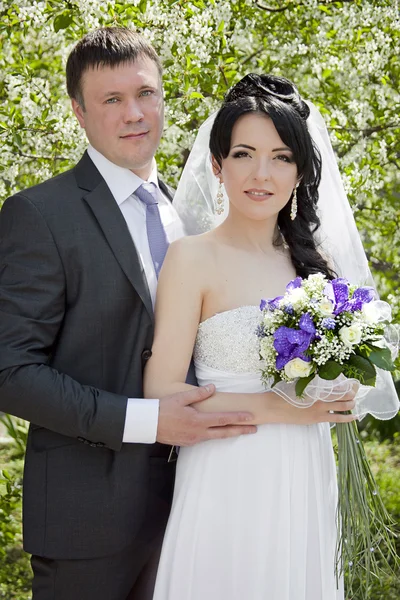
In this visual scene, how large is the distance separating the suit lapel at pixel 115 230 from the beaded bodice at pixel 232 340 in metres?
0.21

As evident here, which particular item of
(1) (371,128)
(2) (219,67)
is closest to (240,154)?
(2) (219,67)

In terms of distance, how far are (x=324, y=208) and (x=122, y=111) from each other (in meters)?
0.89

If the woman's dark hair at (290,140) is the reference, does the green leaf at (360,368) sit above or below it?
below

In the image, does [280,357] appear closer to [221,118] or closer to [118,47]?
[221,118]

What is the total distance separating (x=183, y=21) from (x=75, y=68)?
0.94 metres

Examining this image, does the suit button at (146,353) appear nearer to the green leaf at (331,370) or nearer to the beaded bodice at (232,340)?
the beaded bodice at (232,340)

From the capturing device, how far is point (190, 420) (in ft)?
9.21

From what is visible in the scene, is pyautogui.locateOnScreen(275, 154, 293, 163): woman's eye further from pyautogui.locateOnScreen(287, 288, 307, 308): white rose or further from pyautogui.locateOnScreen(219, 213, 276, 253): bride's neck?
pyautogui.locateOnScreen(287, 288, 307, 308): white rose

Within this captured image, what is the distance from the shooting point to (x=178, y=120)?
4.14 metres

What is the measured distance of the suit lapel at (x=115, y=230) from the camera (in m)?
2.88

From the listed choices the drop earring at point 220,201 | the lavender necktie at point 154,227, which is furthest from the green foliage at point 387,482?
the lavender necktie at point 154,227

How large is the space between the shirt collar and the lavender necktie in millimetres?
50

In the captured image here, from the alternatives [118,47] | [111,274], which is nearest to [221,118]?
[118,47]

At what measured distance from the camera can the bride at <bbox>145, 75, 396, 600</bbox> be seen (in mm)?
2873
